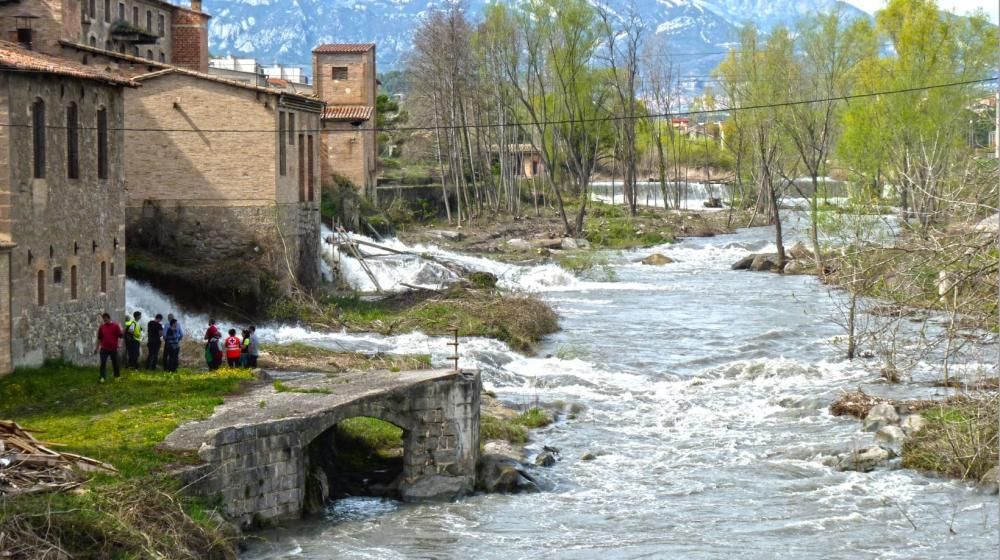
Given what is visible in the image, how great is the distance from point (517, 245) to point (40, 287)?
4044 centimetres

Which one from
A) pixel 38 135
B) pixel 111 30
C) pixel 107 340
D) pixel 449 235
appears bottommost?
pixel 107 340

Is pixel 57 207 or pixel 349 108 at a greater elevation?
pixel 349 108

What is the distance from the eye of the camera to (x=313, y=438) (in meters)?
22.6

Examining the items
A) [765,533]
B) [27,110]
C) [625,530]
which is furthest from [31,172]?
[765,533]

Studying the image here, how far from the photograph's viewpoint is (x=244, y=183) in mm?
40281

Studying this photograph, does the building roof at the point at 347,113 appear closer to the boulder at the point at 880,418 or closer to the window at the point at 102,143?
the window at the point at 102,143

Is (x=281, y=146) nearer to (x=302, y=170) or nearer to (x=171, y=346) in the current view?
(x=302, y=170)

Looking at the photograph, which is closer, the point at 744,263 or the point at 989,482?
the point at 989,482

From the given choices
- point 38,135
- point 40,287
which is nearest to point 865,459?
point 40,287

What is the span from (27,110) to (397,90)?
564ft

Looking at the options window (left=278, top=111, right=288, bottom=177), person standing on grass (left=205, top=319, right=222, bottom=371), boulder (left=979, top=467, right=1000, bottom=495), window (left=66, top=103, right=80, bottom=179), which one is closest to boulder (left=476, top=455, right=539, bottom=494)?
person standing on grass (left=205, top=319, right=222, bottom=371)

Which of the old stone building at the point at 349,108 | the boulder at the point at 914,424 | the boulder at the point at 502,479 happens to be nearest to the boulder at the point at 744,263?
the old stone building at the point at 349,108

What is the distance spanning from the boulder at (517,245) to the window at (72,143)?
37282 millimetres

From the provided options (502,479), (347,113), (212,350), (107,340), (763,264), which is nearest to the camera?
(502,479)
